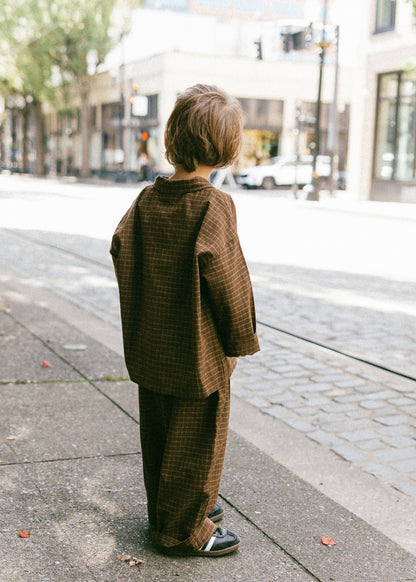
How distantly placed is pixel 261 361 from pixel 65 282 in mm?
3704

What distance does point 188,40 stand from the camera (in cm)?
5316

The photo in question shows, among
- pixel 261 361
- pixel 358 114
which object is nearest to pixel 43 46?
pixel 358 114

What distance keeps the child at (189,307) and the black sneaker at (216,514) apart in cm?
21

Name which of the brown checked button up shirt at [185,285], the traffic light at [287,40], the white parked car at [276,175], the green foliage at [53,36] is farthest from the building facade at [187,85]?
the brown checked button up shirt at [185,285]

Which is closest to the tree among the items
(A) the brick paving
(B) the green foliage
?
(B) the green foliage

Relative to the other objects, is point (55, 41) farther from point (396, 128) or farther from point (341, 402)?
point (341, 402)

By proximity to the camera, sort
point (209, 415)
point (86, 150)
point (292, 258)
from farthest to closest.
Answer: point (86, 150), point (292, 258), point (209, 415)

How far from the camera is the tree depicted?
4244 centimetres

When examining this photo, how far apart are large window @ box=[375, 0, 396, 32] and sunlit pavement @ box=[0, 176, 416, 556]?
1366 centimetres

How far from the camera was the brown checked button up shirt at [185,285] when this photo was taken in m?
2.49

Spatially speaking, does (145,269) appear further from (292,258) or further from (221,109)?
(292,258)

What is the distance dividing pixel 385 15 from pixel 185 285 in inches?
1125

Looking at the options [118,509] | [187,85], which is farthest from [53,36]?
[118,509]

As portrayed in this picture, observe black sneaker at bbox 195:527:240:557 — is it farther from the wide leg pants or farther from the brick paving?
the brick paving
